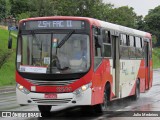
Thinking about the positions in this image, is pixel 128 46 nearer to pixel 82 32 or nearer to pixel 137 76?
pixel 137 76

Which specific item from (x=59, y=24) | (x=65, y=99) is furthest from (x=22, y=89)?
(x=59, y=24)

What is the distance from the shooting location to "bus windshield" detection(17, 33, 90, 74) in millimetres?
12953

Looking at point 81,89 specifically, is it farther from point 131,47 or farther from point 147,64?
point 147,64

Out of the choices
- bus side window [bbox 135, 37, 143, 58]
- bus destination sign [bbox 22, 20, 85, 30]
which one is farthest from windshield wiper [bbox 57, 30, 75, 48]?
bus side window [bbox 135, 37, 143, 58]

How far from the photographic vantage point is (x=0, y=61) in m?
34.7

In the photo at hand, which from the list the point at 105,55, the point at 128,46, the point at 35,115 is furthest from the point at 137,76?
the point at 35,115

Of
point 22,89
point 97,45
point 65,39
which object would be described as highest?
point 65,39

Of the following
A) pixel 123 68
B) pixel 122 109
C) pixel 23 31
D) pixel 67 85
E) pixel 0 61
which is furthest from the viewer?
pixel 0 61

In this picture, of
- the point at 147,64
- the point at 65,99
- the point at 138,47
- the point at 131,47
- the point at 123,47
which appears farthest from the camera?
the point at 147,64

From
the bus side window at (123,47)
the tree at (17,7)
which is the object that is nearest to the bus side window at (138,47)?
the bus side window at (123,47)

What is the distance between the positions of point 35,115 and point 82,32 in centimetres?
308

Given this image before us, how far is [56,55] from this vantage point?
1304 cm

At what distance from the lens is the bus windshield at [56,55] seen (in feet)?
42.5

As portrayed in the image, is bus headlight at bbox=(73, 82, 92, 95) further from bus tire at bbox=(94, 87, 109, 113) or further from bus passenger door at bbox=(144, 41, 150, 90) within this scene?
bus passenger door at bbox=(144, 41, 150, 90)
